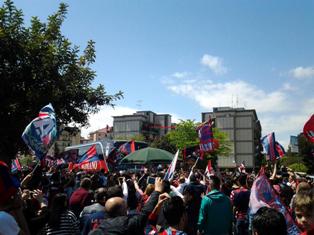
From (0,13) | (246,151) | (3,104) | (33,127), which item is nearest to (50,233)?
(33,127)

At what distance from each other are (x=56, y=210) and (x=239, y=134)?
4333 inches

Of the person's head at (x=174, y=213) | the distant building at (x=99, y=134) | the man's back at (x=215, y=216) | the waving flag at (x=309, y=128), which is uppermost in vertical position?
the distant building at (x=99, y=134)

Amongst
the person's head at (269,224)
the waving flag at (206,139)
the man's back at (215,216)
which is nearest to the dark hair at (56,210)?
the man's back at (215,216)

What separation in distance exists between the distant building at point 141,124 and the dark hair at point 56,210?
12740cm

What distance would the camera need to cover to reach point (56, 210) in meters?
5.37

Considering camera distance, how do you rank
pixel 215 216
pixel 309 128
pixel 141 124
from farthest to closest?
pixel 141 124, pixel 309 128, pixel 215 216

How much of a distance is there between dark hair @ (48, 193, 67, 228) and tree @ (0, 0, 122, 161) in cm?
578

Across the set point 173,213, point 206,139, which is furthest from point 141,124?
point 173,213

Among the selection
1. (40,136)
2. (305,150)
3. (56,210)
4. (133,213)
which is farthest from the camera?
(305,150)

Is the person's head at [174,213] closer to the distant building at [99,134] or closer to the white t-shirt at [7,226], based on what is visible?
the white t-shirt at [7,226]

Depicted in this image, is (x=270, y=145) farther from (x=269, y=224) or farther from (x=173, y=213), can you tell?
(x=269, y=224)

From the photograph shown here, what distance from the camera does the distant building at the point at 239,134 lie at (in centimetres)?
11106

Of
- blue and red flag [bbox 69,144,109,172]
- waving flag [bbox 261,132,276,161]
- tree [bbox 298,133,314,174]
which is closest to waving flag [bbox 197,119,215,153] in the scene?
waving flag [bbox 261,132,276,161]

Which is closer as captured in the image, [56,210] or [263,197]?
[263,197]
